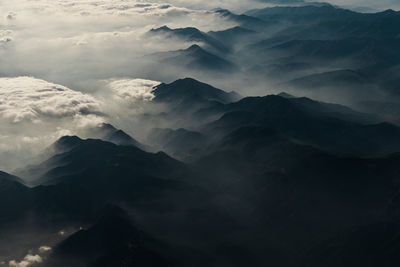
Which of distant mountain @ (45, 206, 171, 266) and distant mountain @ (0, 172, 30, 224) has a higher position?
distant mountain @ (45, 206, 171, 266)

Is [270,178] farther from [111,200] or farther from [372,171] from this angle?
[111,200]

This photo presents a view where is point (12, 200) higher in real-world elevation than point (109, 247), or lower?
lower

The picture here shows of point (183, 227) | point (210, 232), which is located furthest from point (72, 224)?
point (210, 232)

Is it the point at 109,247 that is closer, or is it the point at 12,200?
the point at 109,247

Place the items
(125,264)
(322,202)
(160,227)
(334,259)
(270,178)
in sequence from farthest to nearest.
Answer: (270,178) < (322,202) < (160,227) < (334,259) < (125,264)

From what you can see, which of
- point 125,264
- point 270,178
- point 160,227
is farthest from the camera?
point 270,178

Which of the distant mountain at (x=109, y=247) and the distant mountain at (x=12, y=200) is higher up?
the distant mountain at (x=109, y=247)

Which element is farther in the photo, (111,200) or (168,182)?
(168,182)

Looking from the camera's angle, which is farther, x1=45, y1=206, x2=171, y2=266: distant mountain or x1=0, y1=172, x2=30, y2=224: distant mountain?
x1=0, y1=172, x2=30, y2=224: distant mountain

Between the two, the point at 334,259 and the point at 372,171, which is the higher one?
the point at 372,171

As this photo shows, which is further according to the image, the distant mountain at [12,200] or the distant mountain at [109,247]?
the distant mountain at [12,200]
